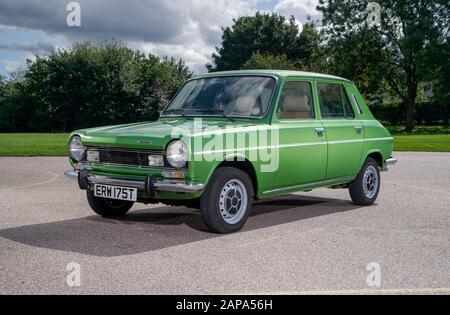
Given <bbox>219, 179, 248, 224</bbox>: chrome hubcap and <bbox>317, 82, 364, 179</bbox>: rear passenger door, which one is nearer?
<bbox>219, 179, 248, 224</bbox>: chrome hubcap

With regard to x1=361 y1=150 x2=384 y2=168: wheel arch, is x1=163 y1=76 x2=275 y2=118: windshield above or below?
above

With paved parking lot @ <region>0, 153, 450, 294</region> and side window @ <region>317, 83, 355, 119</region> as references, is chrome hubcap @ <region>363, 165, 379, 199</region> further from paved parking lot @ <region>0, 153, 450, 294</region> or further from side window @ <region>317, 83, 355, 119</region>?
side window @ <region>317, 83, 355, 119</region>

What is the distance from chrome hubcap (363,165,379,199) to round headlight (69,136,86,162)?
163 inches

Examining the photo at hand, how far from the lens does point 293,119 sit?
731cm

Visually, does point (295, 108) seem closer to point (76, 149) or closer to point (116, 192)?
point (116, 192)

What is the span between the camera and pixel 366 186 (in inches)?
342

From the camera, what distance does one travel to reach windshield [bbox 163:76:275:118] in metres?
7.03

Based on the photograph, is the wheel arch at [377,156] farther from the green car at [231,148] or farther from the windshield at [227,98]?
the windshield at [227,98]

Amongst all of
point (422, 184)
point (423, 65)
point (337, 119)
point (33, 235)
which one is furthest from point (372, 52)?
point (33, 235)

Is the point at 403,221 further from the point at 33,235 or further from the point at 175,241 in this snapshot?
the point at 33,235

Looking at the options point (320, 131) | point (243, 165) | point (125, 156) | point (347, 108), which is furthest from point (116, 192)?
point (347, 108)

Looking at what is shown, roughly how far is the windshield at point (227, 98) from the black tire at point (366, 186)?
2287mm

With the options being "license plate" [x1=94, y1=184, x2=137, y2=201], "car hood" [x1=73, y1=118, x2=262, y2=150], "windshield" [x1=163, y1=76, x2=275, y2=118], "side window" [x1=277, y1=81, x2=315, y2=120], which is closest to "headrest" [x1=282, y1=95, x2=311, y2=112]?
"side window" [x1=277, y1=81, x2=315, y2=120]
